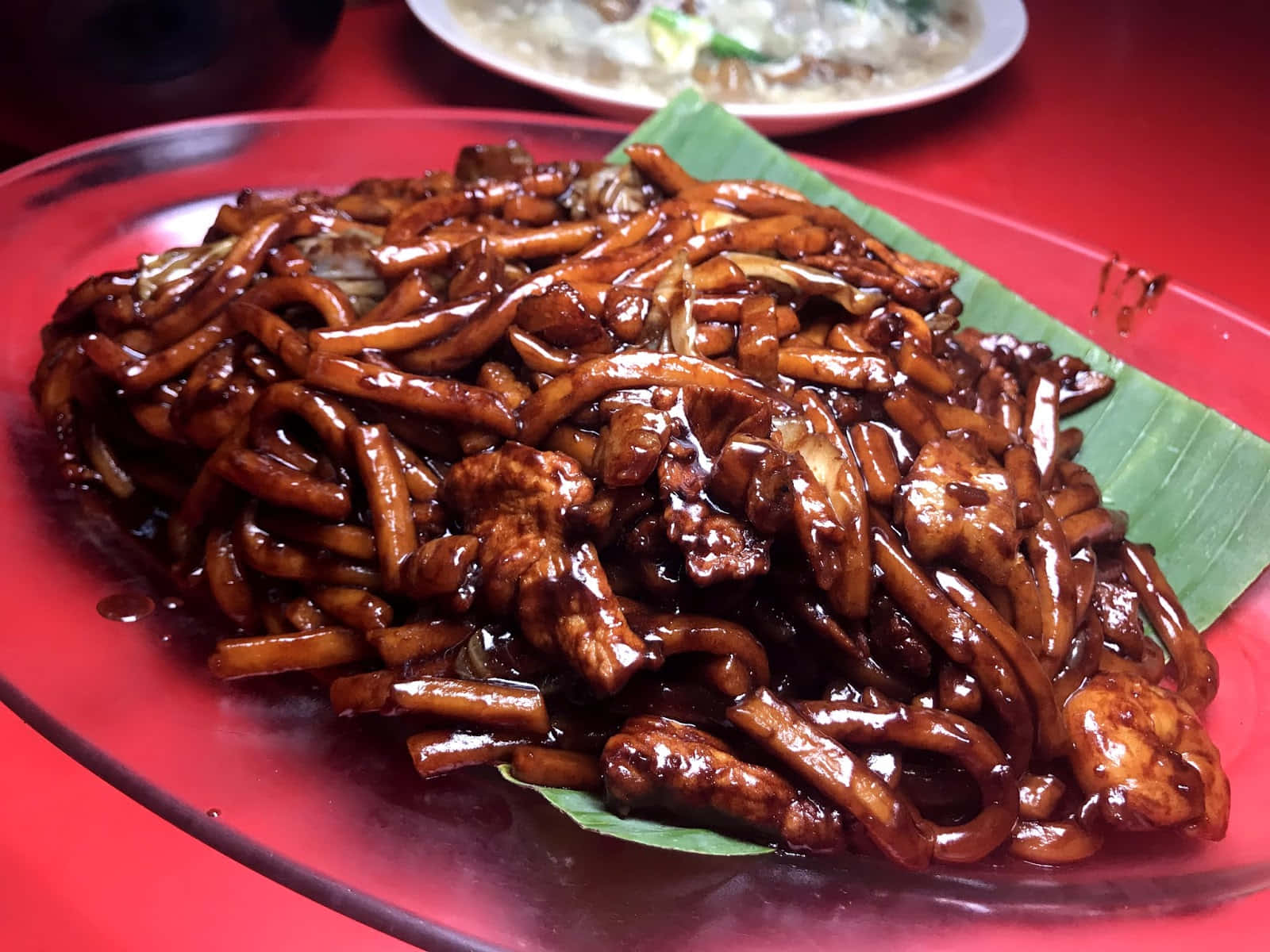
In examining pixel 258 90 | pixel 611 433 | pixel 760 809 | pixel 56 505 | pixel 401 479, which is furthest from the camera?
pixel 258 90

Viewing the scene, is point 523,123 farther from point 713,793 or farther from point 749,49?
point 713,793

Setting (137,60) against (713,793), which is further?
(137,60)

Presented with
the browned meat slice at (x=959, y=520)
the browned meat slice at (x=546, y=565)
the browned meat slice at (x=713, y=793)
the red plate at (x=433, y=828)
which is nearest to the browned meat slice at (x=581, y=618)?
the browned meat slice at (x=546, y=565)

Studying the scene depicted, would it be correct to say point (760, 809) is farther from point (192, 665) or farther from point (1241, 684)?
point (1241, 684)

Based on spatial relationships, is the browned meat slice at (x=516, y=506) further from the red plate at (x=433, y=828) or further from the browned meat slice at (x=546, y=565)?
the red plate at (x=433, y=828)

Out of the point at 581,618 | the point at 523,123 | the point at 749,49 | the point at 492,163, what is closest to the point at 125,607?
the point at 581,618

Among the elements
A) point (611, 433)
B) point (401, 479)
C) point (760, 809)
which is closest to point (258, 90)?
point (401, 479)

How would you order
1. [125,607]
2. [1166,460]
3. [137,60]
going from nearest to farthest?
[125,607] < [1166,460] < [137,60]
